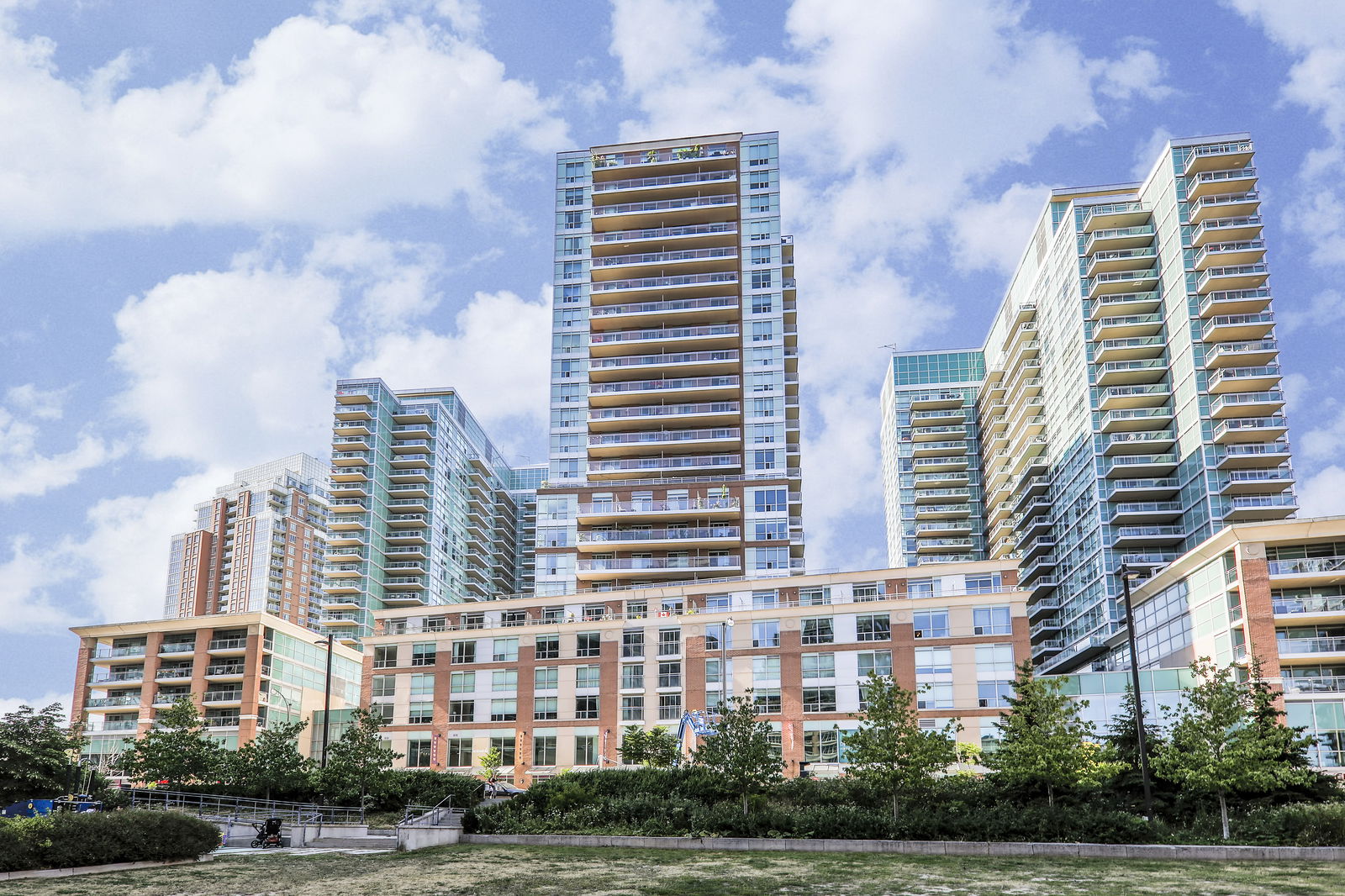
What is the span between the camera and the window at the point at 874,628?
75.9 meters

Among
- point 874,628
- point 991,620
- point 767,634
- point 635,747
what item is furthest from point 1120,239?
point 635,747

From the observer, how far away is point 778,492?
9888cm

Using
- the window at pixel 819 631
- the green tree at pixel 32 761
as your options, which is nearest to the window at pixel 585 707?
the window at pixel 819 631

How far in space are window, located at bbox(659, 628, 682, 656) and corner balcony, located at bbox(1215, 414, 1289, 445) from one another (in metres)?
48.5

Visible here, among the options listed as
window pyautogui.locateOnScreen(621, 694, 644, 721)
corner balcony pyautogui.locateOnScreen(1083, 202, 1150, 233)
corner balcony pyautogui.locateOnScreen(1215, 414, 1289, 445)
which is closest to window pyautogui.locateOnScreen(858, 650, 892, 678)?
window pyautogui.locateOnScreen(621, 694, 644, 721)

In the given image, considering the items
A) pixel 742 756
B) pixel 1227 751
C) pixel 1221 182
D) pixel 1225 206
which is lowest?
pixel 742 756

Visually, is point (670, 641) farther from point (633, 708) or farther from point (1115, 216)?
point (1115, 216)

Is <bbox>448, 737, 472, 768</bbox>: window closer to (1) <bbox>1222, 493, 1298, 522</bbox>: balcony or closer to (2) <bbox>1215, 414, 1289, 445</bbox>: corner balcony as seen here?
(1) <bbox>1222, 493, 1298, 522</bbox>: balcony

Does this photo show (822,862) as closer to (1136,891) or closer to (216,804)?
(1136,891)

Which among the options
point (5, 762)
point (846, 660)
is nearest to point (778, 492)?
point (846, 660)

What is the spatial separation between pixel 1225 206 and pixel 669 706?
209 feet

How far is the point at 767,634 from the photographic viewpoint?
7869cm

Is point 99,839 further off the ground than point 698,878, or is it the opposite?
point 99,839

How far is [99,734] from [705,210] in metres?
69.3
